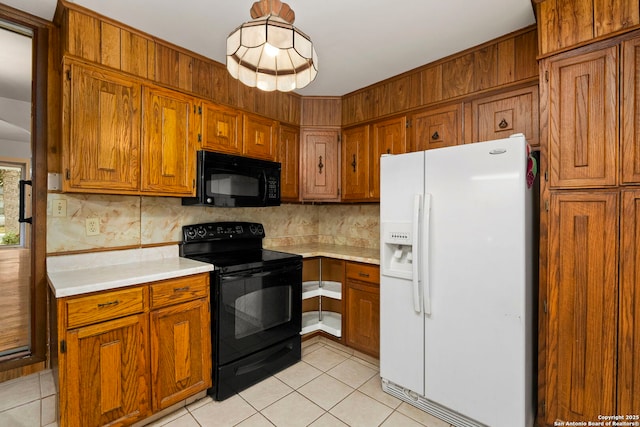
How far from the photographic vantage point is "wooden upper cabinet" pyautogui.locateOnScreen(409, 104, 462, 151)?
2.32 meters

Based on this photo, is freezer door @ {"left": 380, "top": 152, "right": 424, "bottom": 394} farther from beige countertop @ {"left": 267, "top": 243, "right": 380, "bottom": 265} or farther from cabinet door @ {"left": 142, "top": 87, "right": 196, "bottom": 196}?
cabinet door @ {"left": 142, "top": 87, "right": 196, "bottom": 196}

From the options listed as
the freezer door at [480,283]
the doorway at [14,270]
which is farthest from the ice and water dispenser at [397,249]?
the doorway at [14,270]

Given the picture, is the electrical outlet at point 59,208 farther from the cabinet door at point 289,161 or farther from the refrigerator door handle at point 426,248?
the refrigerator door handle at point 426,248

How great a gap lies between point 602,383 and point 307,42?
2.19m

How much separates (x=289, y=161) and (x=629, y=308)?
2579 millimetres

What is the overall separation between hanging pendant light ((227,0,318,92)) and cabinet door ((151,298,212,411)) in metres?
1.45

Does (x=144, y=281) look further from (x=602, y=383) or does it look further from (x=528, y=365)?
(x=602, y=383)

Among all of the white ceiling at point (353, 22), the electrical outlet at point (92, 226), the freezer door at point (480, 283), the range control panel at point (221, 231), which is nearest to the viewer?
the freezer door at point (480, 283)

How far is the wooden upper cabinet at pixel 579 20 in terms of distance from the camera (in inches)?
56.8

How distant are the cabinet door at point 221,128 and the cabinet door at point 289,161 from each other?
48 cm

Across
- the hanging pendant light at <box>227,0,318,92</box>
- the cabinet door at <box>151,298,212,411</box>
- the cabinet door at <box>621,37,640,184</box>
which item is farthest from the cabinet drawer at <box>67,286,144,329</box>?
the cabinet door at <box>621,37,640,184</box>

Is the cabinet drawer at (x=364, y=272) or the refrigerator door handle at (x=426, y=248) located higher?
the refrigerator door handle at (x=426, y=248)

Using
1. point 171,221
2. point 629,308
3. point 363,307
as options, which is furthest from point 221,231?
point 629,308

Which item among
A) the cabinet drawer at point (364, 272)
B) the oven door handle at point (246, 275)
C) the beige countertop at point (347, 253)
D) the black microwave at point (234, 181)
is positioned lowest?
the cabinet drawer at point (364, 272)
